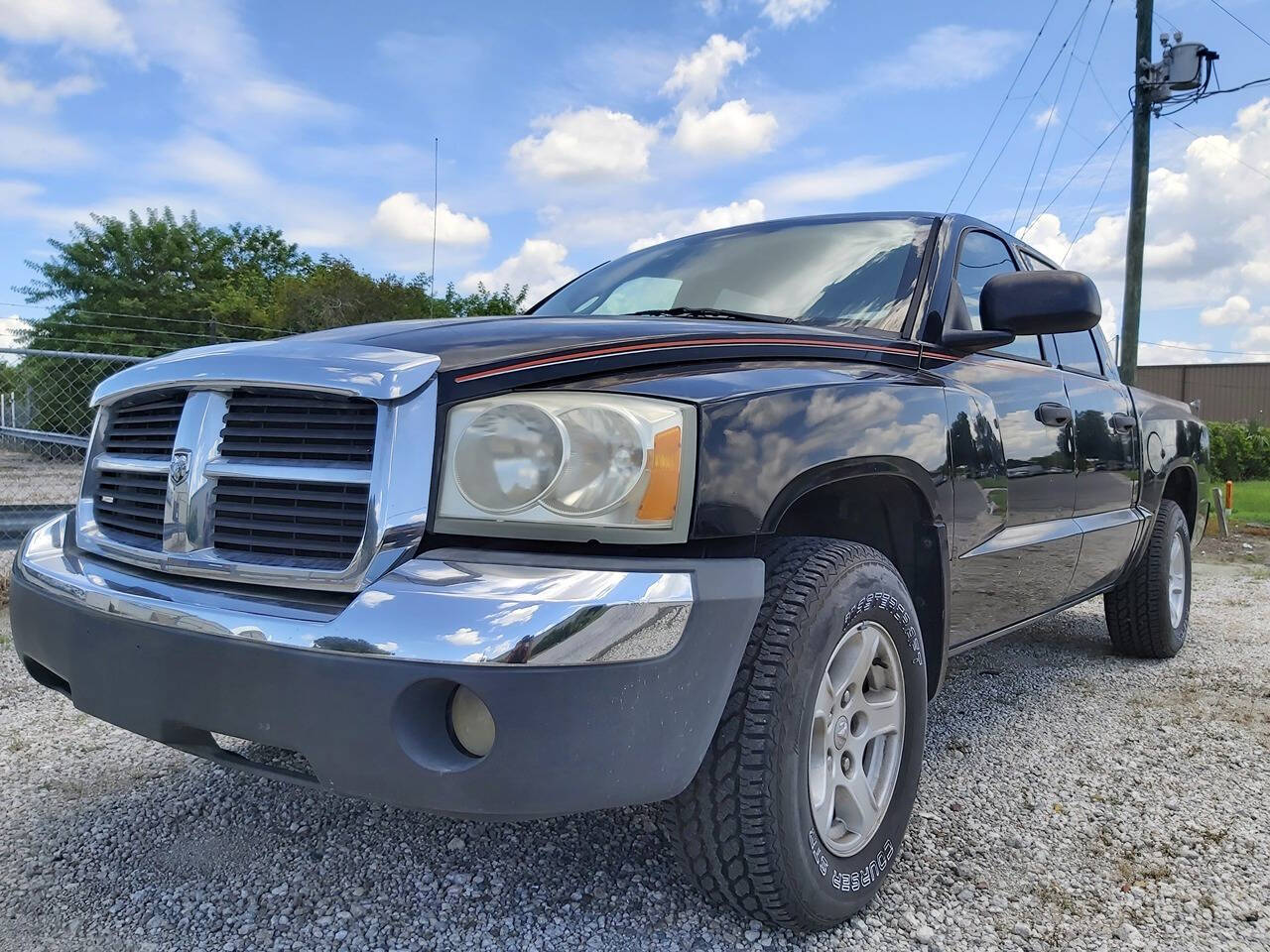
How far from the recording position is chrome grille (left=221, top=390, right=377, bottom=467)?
1.67 meters

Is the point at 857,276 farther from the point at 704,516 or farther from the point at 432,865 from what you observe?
the point at 432,865

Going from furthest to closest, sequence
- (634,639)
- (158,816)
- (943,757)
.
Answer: (943,757), (158,816), (634,639)

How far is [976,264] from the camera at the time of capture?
3.18 meters

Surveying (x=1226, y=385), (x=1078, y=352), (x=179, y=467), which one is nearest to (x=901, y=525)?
(x=179, y=467)

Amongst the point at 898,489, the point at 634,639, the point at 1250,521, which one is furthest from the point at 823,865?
the point at 1250,521

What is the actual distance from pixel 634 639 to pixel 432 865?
1.06m

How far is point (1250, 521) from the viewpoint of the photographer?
1098cm

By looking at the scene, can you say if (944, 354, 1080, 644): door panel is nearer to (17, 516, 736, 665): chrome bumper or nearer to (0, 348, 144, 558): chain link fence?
(17, 516, 736, 665): chrome bumper

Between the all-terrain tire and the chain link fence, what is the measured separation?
18.0 feet

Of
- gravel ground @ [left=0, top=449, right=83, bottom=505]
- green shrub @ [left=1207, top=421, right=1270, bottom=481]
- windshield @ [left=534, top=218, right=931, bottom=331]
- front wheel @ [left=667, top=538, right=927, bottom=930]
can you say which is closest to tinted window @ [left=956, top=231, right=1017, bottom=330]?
windshield @ [left=534, top=218, right=931, bottom=331]

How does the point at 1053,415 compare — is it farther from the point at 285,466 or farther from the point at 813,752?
the point at 285,466

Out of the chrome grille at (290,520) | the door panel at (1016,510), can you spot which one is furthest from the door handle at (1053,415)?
the chrome grille at (290,520)

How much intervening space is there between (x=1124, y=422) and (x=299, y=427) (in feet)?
10.7

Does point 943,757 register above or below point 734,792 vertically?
below
